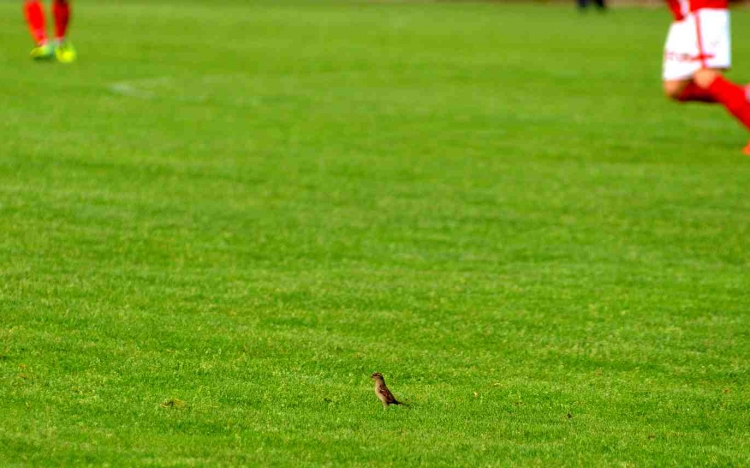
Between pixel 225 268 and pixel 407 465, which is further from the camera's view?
pixel 225 268

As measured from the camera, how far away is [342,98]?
16.5 m

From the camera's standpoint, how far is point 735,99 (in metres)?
8.75

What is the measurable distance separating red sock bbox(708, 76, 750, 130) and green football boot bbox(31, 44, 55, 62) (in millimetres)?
13060

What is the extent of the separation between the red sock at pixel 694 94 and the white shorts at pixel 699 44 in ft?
0.27

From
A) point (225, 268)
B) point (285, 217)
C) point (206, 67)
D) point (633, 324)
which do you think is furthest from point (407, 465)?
point (206, 67)

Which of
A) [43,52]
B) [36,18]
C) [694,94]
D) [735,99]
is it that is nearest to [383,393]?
[735,99]

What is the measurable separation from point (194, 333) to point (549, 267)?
8.89ft

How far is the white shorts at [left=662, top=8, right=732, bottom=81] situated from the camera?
9.23 m

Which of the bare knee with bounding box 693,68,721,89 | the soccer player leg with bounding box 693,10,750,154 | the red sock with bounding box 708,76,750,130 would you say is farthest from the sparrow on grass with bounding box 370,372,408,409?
the bare knee with bounding box 693,68,721,89

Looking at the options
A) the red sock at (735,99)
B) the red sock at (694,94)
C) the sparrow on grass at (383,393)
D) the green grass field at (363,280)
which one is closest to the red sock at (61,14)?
the green grass field at (363,280)

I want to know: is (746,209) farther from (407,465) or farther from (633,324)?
(407,465)

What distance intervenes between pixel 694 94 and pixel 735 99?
64 cm

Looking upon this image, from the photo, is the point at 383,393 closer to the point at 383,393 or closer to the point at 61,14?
the point at 383,393

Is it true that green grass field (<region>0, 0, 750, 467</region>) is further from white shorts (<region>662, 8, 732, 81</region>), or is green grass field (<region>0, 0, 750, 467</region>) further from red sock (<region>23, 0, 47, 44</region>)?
red sock (<region>23, 0, 47, 44</region>)
